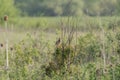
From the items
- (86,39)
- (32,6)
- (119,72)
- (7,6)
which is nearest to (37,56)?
(86,39)

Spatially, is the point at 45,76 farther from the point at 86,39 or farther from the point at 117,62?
the point at 86,39

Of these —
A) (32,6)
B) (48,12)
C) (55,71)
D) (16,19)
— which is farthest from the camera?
(32,6)

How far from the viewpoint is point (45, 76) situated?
6.46m

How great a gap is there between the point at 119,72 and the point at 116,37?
1044 mm

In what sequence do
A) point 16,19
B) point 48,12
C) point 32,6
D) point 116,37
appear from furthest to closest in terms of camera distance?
point 32,6 < point 48,12 < point 16,19 < point 116,37

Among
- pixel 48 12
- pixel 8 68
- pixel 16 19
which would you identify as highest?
pixel 8 68

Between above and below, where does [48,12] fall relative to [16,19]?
below

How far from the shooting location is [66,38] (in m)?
6.90

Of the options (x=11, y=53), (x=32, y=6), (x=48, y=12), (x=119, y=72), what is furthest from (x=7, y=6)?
(x=32, y=6)

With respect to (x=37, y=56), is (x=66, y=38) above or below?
above

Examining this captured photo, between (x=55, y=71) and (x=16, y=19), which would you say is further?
(x=16, y=19)

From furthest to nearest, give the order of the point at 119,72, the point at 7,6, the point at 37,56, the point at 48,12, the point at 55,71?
the point at 48,12
the point at 7,6
the point at 37,56
the point at 55,71
the point at 119,72

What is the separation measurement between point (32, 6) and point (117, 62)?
2149 inches

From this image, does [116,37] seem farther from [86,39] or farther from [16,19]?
[16,19]
